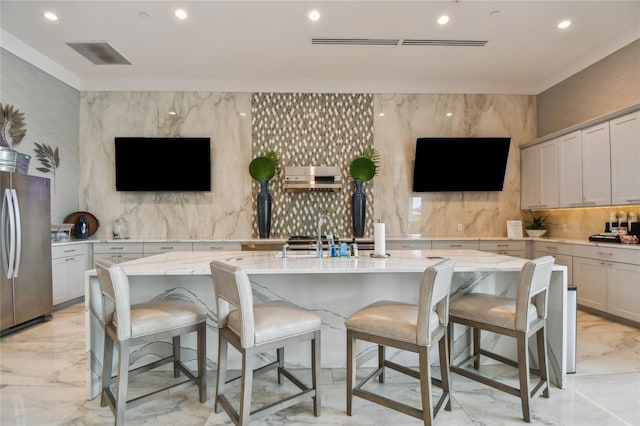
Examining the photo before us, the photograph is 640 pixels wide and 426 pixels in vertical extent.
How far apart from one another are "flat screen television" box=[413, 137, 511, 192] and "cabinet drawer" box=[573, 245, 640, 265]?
156 centimetres

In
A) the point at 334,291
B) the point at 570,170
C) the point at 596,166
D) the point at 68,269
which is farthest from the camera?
the point at 570,170

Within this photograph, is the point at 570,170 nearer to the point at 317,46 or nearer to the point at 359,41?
the point at 359,41

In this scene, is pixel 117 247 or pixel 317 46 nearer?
pixel 317 46

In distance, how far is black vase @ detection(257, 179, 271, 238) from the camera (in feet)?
16.7

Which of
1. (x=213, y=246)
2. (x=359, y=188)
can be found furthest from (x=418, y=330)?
(x=213, y=246)

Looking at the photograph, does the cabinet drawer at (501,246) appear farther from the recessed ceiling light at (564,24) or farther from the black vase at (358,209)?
the recessed ceiling light at (564,24)

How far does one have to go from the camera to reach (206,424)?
6.50 ft

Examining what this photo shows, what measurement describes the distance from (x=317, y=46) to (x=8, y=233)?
12.3 feet

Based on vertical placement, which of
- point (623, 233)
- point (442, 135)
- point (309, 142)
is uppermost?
Answer: point (442, 135)

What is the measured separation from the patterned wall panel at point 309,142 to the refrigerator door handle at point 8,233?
2.75 meters

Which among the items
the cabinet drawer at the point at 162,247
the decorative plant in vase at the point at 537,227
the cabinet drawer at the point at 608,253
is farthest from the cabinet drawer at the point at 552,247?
the cabinet drawer at the point at 162,247

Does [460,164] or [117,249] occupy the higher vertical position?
[460,164]

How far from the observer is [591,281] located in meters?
4.05

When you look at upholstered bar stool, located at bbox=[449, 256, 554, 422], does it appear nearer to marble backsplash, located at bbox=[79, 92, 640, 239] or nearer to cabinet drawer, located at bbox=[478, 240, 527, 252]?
cabinet drawer, located at bbox=[478, 240, 527, 252]
